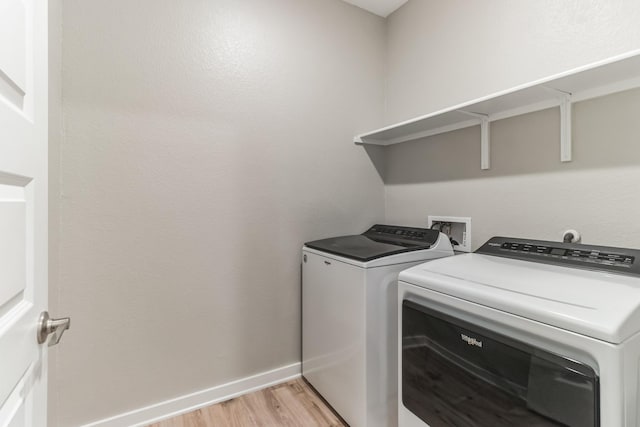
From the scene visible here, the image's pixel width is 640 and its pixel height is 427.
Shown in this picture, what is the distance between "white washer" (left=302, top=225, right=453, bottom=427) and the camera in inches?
53.2

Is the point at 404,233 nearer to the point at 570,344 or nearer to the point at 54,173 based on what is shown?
the point at 570,344

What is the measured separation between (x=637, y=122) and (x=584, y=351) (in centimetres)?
96

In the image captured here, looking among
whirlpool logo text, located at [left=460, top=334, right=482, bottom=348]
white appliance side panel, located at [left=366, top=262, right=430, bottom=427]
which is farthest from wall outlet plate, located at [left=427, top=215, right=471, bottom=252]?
whirlpool logo text, located at [left=460, top=334, right=482, bottom=348]

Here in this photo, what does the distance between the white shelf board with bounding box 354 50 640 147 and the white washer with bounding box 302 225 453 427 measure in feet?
2.13

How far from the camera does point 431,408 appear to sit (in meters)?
1.08

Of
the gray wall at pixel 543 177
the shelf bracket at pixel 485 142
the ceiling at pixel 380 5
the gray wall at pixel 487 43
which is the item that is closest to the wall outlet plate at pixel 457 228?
the gray wall at pixel 543 177

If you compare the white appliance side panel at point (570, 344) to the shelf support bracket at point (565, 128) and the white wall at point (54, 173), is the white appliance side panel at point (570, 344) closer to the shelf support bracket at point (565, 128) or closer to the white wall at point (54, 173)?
the shelf support bracket at point (565, 128)

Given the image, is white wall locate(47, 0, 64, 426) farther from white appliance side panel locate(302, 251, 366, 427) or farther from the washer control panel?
the washer control panel

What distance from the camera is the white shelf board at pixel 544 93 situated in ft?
3.32

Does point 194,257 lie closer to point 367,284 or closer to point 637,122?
point 367,284

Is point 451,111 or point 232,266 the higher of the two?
point 451,111

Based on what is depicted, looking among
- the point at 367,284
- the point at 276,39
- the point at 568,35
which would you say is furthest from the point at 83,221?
the point at 568,35

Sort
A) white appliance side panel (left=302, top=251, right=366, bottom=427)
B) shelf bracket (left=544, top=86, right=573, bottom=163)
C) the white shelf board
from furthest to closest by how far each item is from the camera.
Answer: white appliance side panel (left=302, top=251, right=366, bottom=427) → shelf bracket (left=544, top=86, right=573, bottom=163) → the white shelf board

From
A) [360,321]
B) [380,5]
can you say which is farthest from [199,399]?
[380,5]
